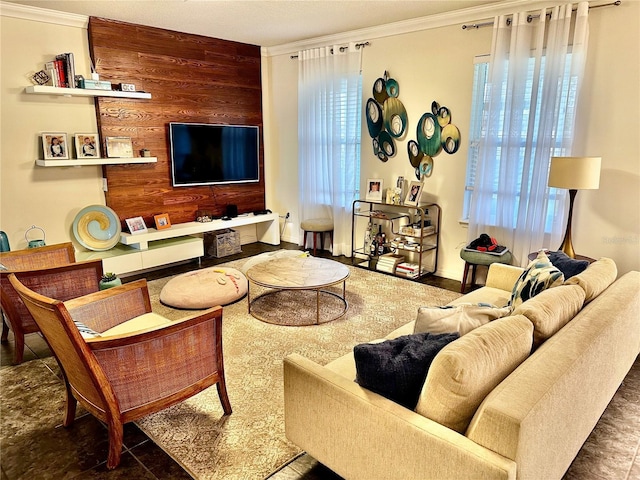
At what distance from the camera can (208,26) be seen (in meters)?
4.76

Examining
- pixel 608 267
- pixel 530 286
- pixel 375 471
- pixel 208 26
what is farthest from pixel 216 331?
pixel 208 26

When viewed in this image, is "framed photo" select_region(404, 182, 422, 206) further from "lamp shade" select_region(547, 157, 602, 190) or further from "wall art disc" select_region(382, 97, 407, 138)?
"lamp shade" select_region(547, 157, 602, 190)

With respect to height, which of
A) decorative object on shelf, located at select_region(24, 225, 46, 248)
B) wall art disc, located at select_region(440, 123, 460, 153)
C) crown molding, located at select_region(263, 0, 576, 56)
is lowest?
decorative object on shelf, located at select_region(24, 225, 46, 248)

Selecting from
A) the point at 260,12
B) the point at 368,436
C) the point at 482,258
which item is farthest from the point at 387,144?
the point at 368,436

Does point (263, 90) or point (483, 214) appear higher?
point (263, 90)

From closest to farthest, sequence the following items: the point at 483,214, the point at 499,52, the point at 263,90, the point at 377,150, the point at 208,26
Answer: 1. the point at 499,52
2. the point at 483,214
3. the point at 208,26
4. the point at 377,150
5. the point at 263,90

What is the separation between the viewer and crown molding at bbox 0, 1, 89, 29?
3.89m

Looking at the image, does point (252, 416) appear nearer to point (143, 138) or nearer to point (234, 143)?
point (143, 138)

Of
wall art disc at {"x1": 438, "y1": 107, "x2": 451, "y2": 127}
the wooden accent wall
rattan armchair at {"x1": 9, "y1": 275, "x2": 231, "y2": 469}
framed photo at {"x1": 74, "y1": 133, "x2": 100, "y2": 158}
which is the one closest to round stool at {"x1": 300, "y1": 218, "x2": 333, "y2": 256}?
the wooden accent wall

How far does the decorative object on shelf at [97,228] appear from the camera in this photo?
452cm

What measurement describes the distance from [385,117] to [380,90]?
30 centimetres

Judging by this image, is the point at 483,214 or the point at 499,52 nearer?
the point at 499,52

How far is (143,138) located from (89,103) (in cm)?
63

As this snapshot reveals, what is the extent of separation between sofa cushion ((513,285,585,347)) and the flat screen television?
430 cm
